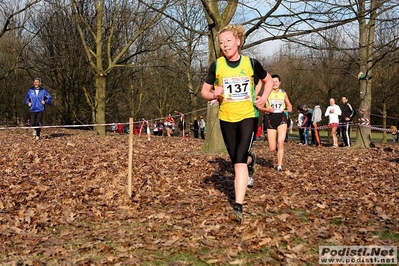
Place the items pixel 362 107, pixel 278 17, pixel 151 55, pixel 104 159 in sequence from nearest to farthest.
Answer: pixel 104 159 < pixel 278 17 < pixel 362 107 < pixel 151 55

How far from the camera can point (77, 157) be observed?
9.86 metres

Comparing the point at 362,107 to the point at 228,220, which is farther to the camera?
the point at 362,107

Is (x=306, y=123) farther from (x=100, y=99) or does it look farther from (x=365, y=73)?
(x=100, y=99)

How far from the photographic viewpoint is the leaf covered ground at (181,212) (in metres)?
4.04

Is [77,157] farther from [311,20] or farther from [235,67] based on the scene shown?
[311,20]

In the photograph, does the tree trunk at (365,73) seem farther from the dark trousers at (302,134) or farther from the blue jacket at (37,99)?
the blue jacket at (37,99)

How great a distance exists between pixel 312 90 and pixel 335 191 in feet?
88.4

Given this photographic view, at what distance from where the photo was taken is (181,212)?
5516 mm

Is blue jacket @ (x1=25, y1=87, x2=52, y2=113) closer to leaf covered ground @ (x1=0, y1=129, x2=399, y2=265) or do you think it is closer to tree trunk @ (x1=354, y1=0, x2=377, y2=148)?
leaf covered ground @ (x1=0, y1=129, x2=399, y2=265)

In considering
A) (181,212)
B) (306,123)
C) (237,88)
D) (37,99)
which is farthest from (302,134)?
(237,88)

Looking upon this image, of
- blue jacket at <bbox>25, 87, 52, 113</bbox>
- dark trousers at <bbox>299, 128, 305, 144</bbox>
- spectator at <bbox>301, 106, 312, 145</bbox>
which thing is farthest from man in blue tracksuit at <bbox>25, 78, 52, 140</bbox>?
dark trousers at <bbox>299, 128, 305, 144</bbox>

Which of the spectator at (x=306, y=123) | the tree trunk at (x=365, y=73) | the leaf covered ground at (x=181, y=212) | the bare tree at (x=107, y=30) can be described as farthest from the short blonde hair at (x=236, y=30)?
the spectator at (x=306, y=123)

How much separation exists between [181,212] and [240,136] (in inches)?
48.3

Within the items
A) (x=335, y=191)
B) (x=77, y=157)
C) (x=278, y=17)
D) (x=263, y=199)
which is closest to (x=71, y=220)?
(x=263, y=199)
